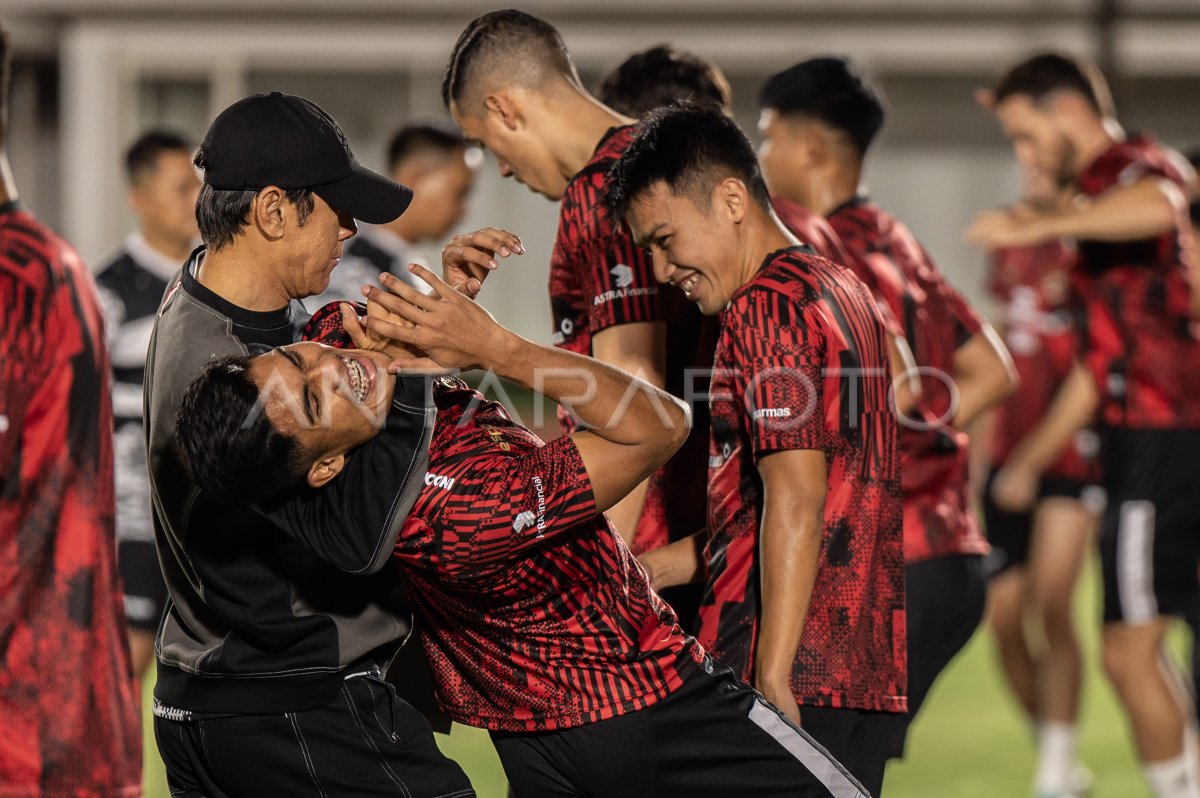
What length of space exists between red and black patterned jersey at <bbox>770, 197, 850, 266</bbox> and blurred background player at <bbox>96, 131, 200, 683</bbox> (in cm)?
323

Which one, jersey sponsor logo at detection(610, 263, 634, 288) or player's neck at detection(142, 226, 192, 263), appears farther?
player's neck at detection(142, 226, 192, 263)

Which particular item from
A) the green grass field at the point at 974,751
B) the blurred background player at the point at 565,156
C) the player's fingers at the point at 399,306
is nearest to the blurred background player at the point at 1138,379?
the green grass field at the point at 974,751

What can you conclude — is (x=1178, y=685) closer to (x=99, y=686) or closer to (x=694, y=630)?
(x=694, y=630)

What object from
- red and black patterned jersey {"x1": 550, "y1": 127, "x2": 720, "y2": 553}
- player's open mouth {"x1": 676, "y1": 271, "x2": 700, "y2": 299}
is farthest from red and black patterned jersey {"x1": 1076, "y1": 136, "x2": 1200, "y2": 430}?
player's open mouth {"x1": 676, "y1": 271, "x2": 700, "y2": 299}

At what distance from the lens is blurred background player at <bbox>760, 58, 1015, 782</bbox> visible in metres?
4.71

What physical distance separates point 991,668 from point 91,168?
1317cm

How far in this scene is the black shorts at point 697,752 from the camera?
125 inches

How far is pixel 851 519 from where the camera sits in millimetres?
3648

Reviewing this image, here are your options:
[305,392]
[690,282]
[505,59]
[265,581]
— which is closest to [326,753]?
[265,581]

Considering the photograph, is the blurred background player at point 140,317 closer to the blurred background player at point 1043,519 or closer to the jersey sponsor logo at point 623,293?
the jersey sponsor logo at point 623,293

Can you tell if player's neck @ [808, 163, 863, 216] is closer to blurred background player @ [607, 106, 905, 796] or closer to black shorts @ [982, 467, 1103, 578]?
blurred background player @ [607, 106, 905, 796]

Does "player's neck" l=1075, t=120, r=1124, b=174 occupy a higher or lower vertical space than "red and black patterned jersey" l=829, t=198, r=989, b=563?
higher

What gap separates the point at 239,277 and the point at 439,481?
0.70 meters

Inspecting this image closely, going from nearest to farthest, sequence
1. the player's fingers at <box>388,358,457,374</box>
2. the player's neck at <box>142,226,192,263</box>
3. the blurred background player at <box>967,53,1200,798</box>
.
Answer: the player's fingers at <box>388,358,457,374</box>
the blurred background player at <box>967,53,1200,798</box>
the player's neck at <box>142,226,192,263</box>
